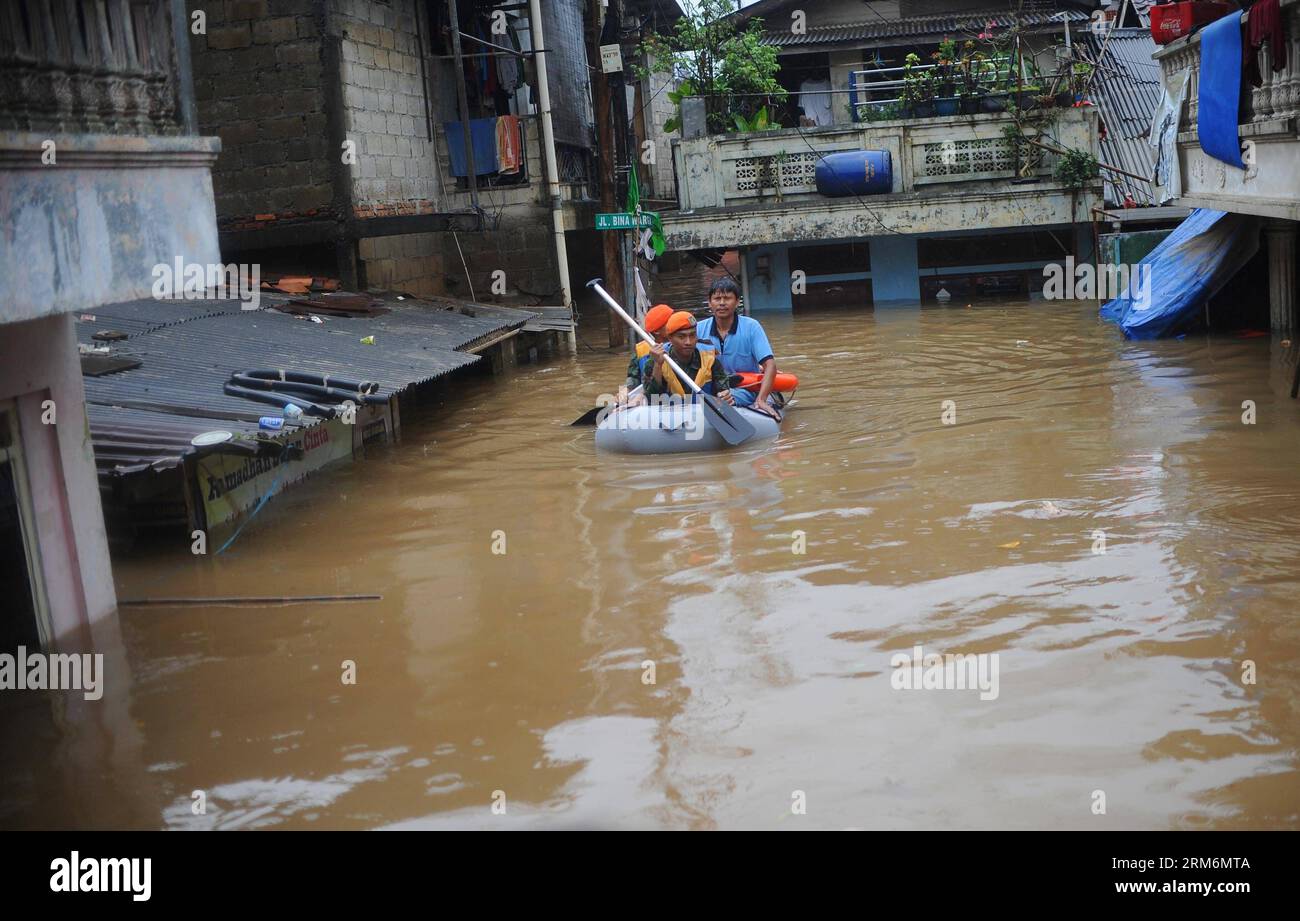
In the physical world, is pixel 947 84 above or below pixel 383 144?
above

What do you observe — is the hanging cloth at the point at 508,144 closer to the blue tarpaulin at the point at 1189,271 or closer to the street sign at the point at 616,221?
the street sign at the point at 616,221

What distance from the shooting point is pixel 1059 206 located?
63.8 ft

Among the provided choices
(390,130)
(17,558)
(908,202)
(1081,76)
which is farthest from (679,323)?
(1081,76)

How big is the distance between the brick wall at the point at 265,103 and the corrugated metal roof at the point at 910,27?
11158mm

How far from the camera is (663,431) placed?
36.1ft

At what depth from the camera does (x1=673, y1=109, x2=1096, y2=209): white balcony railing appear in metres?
19.7

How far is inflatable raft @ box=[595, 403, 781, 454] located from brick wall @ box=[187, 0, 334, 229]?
6.50 meters

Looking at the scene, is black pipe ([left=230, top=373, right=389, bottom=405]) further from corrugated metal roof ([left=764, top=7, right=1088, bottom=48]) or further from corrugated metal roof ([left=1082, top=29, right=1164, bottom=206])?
corrugated metal roof ([left=764, top=7, right=1088, bottom=48])

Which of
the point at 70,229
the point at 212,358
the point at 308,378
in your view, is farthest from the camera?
the point at 212,358

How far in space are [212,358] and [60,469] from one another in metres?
3.19

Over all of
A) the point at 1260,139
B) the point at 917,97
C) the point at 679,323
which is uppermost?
the point at 917,97

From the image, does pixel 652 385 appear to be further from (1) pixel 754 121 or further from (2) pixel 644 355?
(1) pixel 754 121

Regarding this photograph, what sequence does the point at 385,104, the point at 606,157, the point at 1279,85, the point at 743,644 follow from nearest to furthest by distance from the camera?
the point at 743,644, the point at 1279,85, the point at 385,104, the point at 606,157
